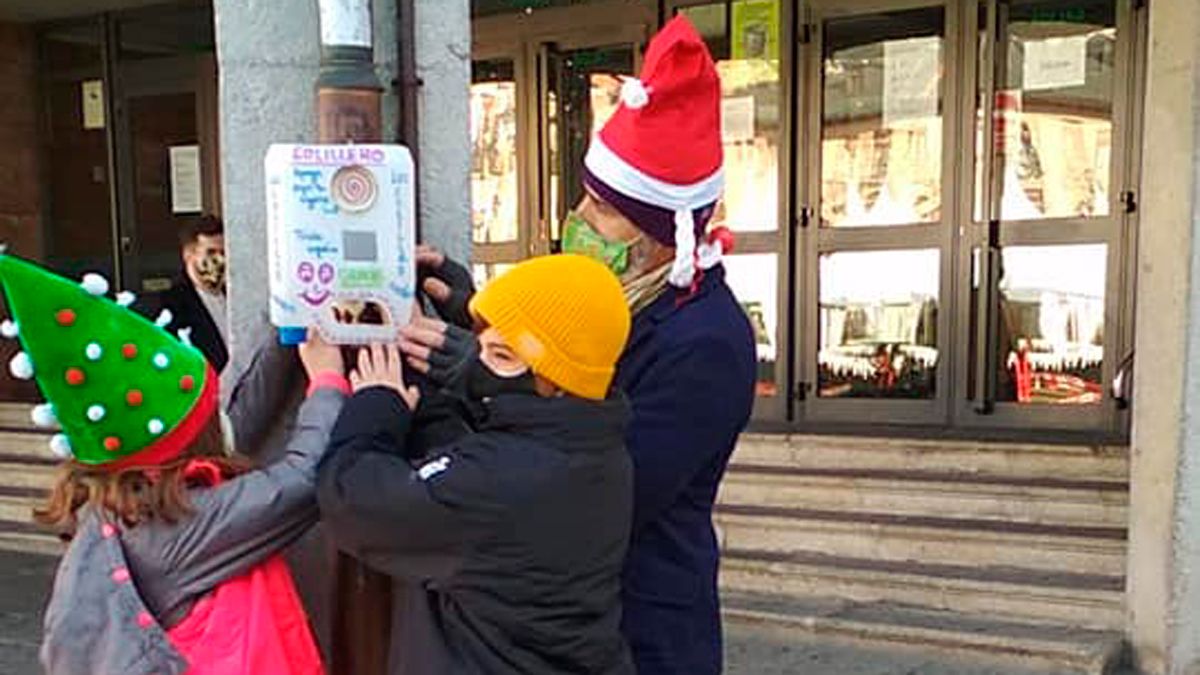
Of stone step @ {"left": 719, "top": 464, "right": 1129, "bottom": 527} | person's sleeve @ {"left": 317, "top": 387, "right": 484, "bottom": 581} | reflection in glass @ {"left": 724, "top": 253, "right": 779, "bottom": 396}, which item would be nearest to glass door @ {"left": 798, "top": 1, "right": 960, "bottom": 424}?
reflection in glass @ {"left": 724, "top": 253, "right": 779, "bottom": 396}

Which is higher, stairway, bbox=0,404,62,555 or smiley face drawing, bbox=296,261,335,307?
smiley face drawing, bbox=296,261,335,307

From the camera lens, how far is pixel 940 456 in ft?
17.5

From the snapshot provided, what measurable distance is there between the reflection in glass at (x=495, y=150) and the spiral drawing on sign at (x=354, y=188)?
5637 millimetres

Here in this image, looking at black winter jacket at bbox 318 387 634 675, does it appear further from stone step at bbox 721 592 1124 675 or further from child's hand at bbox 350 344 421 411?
stone step at bbox 721 592 1124 675

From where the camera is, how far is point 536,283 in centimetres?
154

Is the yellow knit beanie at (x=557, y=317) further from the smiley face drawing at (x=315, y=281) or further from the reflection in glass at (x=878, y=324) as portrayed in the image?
the reflection in glass at (x=878, y=324)

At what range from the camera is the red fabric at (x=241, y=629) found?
1681 millimetres

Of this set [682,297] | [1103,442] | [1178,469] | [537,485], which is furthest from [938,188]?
[537,485]

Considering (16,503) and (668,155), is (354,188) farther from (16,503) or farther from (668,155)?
(16,503)

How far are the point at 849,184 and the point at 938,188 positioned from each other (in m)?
0.51

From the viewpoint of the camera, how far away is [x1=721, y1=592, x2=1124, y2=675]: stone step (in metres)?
4.15

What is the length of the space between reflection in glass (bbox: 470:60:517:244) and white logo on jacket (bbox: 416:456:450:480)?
5781mm

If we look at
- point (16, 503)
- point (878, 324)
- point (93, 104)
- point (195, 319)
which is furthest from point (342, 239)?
point (93, 104)

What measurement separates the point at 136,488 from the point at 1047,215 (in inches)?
206
